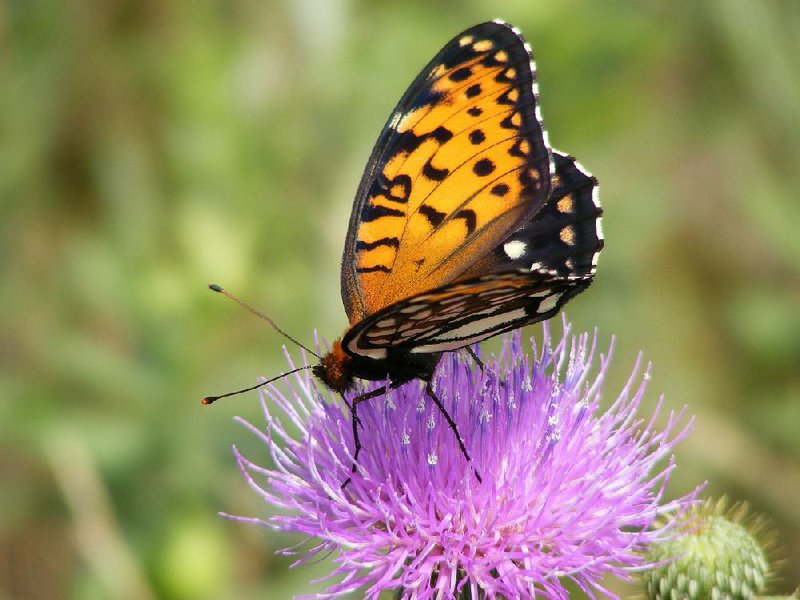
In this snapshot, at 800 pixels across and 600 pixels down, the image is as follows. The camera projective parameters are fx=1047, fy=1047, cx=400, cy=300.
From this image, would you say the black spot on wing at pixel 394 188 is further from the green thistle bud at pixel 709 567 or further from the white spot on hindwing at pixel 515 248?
the green thistle bud at pixel 709 567

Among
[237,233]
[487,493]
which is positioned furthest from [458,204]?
→ [237,233]

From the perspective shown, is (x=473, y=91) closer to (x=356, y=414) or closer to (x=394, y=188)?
(x=394, y=188)

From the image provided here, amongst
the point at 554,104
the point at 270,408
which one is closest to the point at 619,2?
the point at 554,104

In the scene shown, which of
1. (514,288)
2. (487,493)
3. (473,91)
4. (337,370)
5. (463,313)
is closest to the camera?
(514,288)

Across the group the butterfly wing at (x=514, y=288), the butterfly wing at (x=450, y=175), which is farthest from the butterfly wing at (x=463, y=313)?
the butterfly wing at (x=450, y=175)

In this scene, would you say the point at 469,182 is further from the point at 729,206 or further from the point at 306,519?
the point at 729,206

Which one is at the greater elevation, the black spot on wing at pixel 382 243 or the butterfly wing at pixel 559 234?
the black spot on wing at pixel 382 243

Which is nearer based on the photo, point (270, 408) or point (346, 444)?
point (346, 444)
